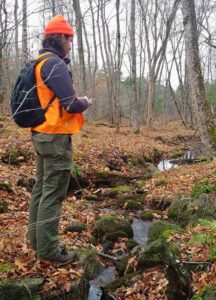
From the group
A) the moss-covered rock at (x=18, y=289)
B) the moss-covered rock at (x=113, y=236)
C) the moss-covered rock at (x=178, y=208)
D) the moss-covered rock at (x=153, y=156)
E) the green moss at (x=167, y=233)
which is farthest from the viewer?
the moss-covered rock at (x=153, y=156)

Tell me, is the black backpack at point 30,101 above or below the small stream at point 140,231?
above

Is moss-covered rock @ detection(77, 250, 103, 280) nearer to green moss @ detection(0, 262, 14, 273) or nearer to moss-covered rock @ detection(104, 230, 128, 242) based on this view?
green moss @ detection(0, 262, 14, 273)

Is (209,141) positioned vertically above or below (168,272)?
above

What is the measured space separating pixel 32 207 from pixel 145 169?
360 inches

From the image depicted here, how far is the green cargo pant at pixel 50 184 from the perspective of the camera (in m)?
3.89

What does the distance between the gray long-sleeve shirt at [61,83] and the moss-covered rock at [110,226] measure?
10.6 ft

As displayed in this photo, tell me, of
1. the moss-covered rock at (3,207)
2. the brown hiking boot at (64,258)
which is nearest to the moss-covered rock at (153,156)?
the moss-covered rock at (3,207)

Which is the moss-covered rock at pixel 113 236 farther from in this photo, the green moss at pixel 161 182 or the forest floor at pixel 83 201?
the green moss at pixel 161 182

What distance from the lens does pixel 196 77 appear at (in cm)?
923

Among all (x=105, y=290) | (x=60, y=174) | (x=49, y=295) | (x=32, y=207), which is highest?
(x=60, y=174)

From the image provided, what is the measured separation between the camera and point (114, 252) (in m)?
5.91

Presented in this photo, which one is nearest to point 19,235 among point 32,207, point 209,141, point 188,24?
point 32,207

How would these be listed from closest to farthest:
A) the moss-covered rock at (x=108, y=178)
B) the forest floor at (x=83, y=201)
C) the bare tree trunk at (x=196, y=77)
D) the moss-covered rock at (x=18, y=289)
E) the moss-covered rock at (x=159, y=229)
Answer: the moss-covered rock at (x=18, y=289) → the forest floor at (x=83, y=201) → the moss-covered rock at (x=159, y=229) → the bare tree trunk at (x=196, y=77) → the moss-covered rock at (x=108, y=178)

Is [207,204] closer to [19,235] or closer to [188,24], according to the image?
[19,235]
